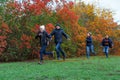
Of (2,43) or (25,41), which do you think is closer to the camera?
(2,43)

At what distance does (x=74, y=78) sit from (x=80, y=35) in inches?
833

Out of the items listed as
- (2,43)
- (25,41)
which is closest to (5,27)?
(2,43)

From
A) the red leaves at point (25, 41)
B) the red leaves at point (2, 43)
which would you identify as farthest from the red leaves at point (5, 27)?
the red leaves at point (25, 41)

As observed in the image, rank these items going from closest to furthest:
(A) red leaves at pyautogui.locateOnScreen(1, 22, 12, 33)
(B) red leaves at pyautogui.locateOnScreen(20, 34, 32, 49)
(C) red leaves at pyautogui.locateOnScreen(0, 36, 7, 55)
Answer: (C) red leaves at pyautogui.locateOnScreen(0, 36, 7, 55)
(A) red leaves at pyautogui.locateOnScreen(1, 22, 12, 33)
(B) red leaves at pyautogui.locateOnScreen(20, 34, 32, 49)

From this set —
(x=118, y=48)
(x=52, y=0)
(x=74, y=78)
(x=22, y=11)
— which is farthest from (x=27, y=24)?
(x=74, y=78)

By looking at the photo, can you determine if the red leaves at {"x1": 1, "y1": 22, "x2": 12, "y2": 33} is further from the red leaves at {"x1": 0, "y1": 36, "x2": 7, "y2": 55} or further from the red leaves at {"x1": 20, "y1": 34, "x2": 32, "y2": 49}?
the red leaves at {"x1": 20, "y1": 34, "x2": 32, "y2": 49}

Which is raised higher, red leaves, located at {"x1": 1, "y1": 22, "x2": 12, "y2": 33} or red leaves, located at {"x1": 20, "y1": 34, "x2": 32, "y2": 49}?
red leaves, located at {"x1": 1, "y1": 22, "x2": 12, "y2": 33}

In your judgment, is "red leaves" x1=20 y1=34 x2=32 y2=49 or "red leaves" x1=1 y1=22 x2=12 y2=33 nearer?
"red leaves" x1=1 y1=22 x2=12 y2=33

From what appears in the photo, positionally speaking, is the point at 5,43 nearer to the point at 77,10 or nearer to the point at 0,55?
the point at 0,55

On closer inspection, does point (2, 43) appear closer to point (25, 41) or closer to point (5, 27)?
point (5, 27)

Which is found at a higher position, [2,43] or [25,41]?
[25,41]

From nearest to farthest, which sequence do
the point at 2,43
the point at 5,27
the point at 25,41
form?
1. the point at 2,43
2. the point at 5,27
3. the point at 25,41


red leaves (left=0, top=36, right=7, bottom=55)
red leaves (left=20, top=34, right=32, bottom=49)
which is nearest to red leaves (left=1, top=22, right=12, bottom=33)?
red leaves (left=0, top=36, right=7, bottom=55)

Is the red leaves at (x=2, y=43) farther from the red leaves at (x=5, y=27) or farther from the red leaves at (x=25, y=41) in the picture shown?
the red leaves at (x=25, y=41)
